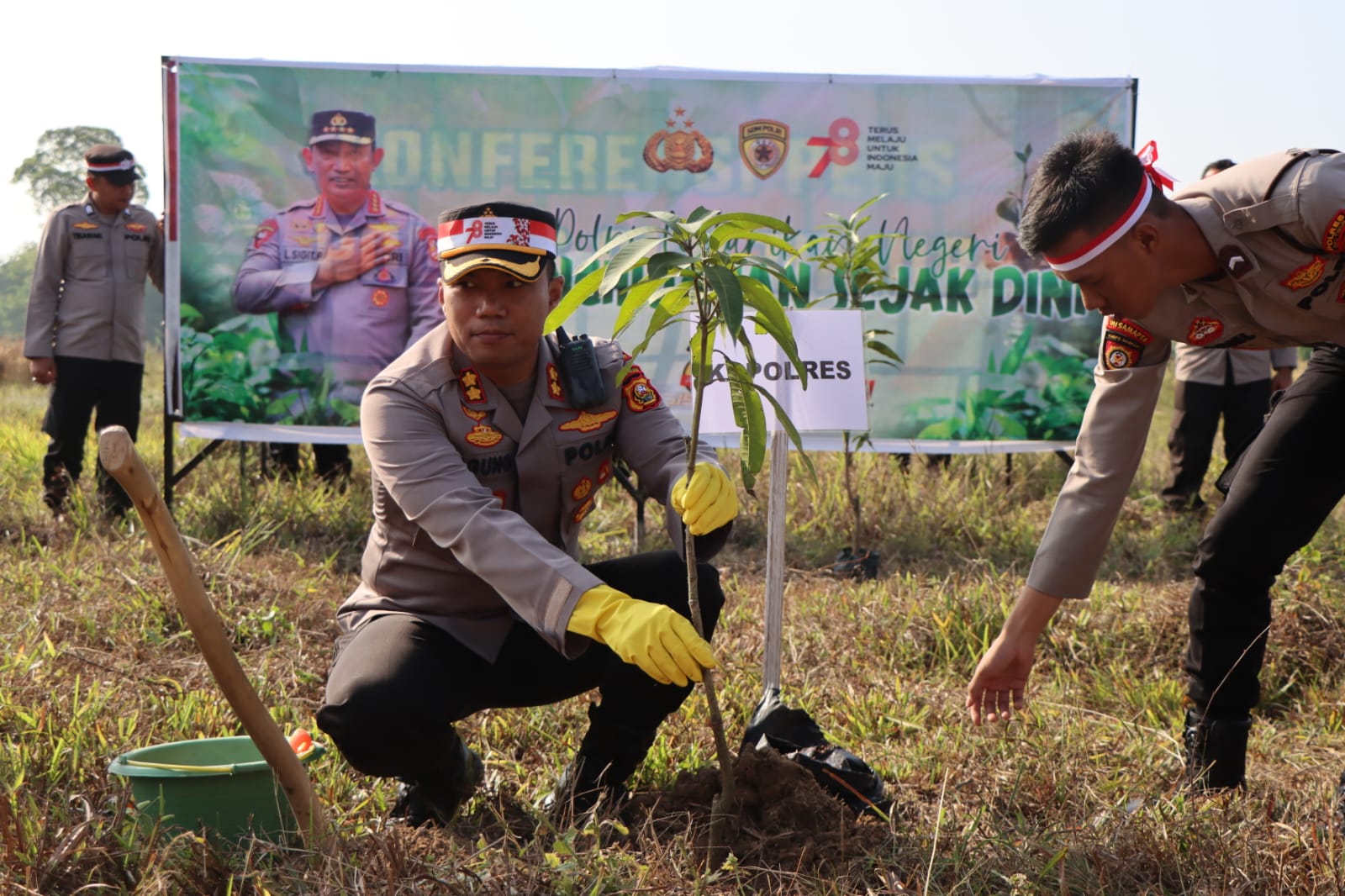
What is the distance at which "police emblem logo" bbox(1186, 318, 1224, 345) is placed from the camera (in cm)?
239

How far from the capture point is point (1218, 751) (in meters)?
2.64

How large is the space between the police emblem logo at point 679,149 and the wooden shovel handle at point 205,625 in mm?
4227

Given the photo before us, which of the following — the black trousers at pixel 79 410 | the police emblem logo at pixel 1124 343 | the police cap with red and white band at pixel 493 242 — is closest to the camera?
the police emblem logo at pixel 1124 343

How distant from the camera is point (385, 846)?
209 centimetres

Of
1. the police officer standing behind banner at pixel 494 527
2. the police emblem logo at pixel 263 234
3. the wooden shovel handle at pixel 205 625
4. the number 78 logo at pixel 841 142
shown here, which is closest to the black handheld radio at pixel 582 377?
the police officer standing behind banner at pixel 494 527

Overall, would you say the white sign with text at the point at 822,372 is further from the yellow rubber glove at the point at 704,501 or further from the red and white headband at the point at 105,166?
the red and white headband at the point at 105,166

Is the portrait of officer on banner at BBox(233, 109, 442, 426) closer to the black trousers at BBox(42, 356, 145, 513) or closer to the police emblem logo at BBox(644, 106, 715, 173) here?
the black trousers at BBox(42, 356, 145, 513)

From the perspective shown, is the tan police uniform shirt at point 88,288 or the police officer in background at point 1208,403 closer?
the tan police uniform shirt at point 88,288

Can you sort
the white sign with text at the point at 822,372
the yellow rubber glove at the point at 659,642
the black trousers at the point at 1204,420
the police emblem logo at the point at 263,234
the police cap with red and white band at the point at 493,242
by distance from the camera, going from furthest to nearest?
the black trousers at the point at 1204,420
the police emblem logo at the point at 263,234
the white sign with text at the point at 822,372
the police cap with red and white band at the point at 493,242
the yellow rubber glove at the point at 659,642

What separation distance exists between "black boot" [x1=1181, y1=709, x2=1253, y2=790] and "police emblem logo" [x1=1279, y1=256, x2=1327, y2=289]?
0.99 metres

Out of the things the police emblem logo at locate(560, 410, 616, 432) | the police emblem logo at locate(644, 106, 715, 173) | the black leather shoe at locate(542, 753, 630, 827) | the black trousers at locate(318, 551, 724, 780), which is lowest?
the black leather shoe at locate(542, 753, 630, 827)

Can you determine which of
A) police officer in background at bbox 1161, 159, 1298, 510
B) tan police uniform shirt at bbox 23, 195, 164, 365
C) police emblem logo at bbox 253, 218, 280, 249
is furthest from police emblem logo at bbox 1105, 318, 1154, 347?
tan police uniform shirt at bbox 23, 195, 164, 365

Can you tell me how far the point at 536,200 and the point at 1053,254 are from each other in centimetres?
404

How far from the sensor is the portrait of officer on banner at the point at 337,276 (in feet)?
19.0
